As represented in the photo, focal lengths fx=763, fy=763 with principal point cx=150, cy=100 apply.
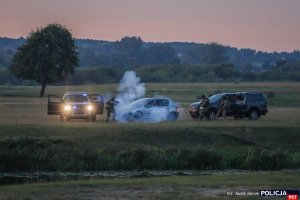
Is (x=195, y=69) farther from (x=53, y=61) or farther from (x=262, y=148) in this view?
(x=262, y=148)

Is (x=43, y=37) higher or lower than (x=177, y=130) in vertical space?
higher

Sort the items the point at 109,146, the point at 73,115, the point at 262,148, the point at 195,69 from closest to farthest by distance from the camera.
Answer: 1. the point at 109,146
2. the point at 262,148
3. the point at 73,115
4. the point at 195,69

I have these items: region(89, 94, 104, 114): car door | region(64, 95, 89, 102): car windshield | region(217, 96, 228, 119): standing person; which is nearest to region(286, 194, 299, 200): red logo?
region(64, 95, 89, 102): car windshield

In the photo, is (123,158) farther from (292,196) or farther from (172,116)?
(172,116)

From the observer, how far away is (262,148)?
35.2 metres

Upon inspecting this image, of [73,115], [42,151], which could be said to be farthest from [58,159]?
[73,115]

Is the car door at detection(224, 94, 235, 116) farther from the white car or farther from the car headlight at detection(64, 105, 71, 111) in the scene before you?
the car headlight at detection(64, 105, 71, 111)

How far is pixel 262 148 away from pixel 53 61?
199ft

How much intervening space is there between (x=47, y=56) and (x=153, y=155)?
63.6 metres

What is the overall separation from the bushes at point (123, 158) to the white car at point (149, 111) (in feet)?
40.1

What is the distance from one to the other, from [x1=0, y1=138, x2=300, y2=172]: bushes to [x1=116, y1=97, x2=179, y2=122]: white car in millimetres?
12221

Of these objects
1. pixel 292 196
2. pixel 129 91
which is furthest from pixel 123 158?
pixel 129 91

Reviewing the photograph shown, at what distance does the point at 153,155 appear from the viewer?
1231 inches

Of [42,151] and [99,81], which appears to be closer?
[42,151]
